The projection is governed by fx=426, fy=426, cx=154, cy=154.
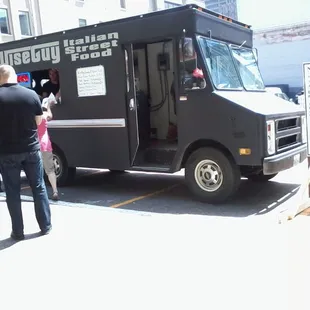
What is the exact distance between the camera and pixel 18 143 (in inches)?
190

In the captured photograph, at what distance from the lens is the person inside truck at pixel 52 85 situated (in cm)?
816

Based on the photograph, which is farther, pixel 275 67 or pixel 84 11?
pixel 275 67

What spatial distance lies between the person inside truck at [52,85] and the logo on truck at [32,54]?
31 centimetres

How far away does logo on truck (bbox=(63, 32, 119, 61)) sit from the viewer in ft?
23.1

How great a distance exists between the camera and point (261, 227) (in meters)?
5.09

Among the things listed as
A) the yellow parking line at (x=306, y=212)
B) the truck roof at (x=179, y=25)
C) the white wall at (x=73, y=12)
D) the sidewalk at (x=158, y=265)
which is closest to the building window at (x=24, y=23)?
the white wall at (x=73, y=12)

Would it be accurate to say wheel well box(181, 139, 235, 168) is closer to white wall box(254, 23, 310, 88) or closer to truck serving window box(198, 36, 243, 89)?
truck serving window box(198, 36, 243, 89)

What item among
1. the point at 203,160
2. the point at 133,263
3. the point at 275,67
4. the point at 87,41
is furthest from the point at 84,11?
the point at 133,263

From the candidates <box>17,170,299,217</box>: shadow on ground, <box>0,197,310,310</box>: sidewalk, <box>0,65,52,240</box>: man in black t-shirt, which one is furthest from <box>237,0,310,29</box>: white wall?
<box>0,65,52,240</box>: man in black t-shirt

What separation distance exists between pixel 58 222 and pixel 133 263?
188cm

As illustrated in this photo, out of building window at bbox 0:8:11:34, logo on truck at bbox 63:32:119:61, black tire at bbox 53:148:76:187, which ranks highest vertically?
building window at bbox 0:8:11:34

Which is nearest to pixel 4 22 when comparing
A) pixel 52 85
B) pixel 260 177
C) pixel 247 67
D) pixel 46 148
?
pixel 52 85

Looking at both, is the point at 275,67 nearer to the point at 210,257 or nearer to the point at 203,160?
the point at 203,160

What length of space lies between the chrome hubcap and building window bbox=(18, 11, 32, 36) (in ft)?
78.3
